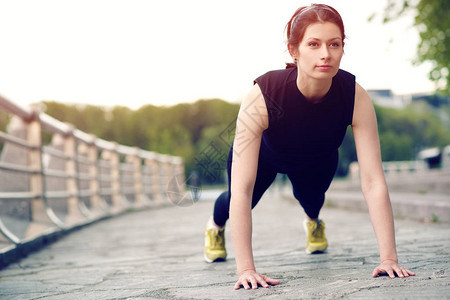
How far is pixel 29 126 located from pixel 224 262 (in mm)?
2633

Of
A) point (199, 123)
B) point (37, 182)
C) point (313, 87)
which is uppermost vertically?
point (199, 123)

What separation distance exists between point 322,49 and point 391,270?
0.91 m

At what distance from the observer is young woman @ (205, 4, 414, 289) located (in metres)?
2.02

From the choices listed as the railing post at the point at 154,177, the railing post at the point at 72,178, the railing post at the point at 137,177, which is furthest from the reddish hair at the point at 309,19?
the railing post at the point at 154,177

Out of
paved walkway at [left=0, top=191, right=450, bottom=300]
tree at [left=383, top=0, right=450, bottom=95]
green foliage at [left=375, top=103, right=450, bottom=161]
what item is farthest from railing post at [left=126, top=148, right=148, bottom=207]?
green foliage at [left=375, top=103, right=450, bottom=161]

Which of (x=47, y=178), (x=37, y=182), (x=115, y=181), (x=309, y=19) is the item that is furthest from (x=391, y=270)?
(x=115, y=181)

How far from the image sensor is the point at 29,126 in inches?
184

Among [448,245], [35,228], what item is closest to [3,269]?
[35,228]

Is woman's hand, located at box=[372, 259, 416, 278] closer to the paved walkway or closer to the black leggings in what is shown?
the paved walkway

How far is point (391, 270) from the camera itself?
78.4 inches

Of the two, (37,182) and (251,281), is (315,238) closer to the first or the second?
(251,281)

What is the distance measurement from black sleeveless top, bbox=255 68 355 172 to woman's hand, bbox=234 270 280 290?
0.63 meters

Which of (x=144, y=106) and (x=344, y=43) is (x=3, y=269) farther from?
(x=144, y=106)

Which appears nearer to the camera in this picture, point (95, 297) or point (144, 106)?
point (95, 297)
